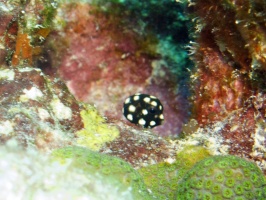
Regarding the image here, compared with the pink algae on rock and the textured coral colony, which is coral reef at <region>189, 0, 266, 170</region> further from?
the pink algae on rock

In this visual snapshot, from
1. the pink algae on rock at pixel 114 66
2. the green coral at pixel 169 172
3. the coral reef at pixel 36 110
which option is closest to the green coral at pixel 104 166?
the coral reef at pixel 36 110

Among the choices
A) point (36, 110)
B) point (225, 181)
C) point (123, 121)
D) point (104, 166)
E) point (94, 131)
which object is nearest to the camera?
point (104, 166)

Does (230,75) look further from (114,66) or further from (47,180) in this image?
(114,66)

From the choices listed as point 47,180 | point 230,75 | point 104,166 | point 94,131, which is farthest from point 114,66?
point 47,180

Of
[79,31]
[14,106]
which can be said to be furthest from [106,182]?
[79,31]

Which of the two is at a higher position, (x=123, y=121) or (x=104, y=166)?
(x=123, y=121)

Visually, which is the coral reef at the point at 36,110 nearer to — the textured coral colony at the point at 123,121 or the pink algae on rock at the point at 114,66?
the textured coral colony at the point at 123,121
